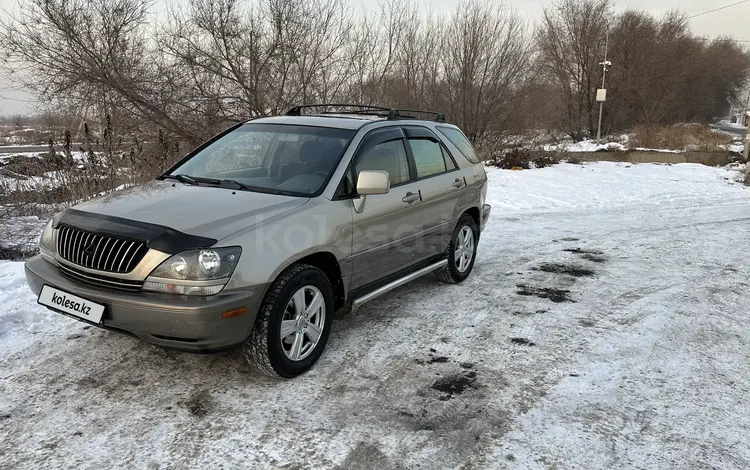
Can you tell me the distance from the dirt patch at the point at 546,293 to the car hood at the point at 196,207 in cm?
275

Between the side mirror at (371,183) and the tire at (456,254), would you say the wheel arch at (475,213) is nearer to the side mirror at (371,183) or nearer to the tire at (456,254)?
the tire at (456,254)

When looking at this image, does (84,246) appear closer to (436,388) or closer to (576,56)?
(436,388)

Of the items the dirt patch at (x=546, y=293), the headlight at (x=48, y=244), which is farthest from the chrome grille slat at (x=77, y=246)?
the dirt patch at (x=546, y=293)

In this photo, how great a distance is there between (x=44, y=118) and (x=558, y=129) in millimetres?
34115

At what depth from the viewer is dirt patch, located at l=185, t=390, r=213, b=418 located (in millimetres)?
3146

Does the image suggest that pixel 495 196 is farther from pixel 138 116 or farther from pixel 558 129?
pixel 558 129

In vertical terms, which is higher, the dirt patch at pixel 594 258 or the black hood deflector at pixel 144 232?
the black hood deflector at pixel 144 232

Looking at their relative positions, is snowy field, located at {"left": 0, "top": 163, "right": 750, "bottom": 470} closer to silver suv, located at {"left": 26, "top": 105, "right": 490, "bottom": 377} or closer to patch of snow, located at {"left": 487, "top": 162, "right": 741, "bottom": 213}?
silver suv, located at {"left": 26, "top": 105, "right": 490, "bottom": 377}

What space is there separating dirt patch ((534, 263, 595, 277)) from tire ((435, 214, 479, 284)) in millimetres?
932

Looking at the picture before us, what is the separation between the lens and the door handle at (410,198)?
4604 millimetres


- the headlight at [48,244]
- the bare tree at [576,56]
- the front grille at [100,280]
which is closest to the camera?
the front grille at [100,280]

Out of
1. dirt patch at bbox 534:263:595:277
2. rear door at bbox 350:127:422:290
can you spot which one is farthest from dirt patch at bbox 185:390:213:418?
dirt patch at bbox 534:263:595:277

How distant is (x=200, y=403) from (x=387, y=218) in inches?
76.9

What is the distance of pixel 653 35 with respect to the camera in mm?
46375
